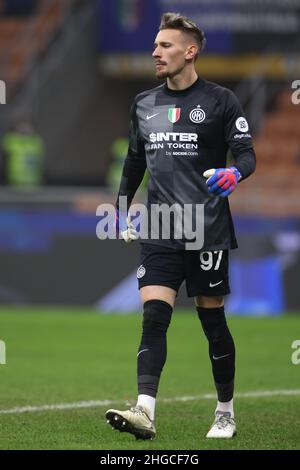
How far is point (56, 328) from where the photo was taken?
14672 millimetres

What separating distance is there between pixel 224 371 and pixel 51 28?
17107mm

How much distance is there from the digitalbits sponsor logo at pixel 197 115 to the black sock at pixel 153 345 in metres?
1.10

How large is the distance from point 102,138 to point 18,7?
3.48 m

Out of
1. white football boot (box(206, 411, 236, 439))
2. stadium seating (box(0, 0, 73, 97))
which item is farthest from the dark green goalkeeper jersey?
stadium seating (box(0, 0, 73, 97))

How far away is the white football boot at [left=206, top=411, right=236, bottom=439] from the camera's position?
710 cm

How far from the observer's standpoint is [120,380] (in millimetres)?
10219

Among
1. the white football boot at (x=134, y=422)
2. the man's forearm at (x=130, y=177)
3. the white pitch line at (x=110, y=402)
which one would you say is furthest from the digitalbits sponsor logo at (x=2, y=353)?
the white football boot at (x=134, y=422)

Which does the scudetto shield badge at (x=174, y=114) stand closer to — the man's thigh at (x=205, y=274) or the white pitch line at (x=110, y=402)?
→ the man's thigh at (x=205, y=274)

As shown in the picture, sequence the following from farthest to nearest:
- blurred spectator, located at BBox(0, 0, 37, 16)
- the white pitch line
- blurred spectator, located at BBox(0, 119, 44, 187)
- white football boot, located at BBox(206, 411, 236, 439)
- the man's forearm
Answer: blurred spectator, located at BBox(0, 0, 37, 16) → blurred spectator, located at BBox(0, 119, 44, 187) → the white pitch line → the man's forearm → white football boot, located at BBox(206, 411, 236, 439)

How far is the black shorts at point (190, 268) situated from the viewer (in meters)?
Result: 7.19

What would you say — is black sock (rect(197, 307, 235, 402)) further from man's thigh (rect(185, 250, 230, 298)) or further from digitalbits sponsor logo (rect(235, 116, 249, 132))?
digitalbits sponsor logo (rect(235, 116, 249, 132))
